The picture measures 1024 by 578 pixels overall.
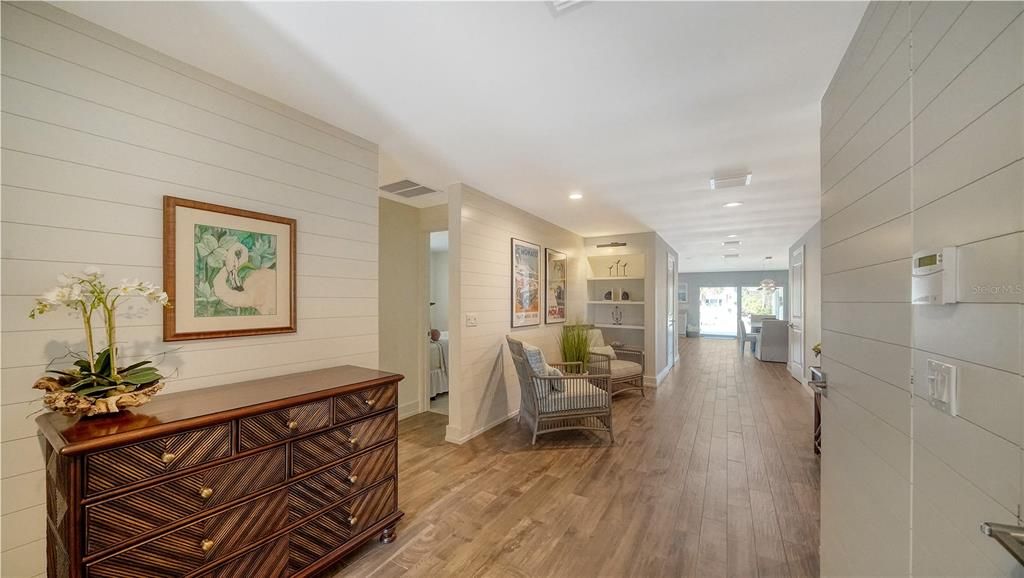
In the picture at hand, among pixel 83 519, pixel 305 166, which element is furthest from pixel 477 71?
pixel 83 519

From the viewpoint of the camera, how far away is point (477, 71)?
5.72 feet

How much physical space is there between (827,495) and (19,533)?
332cm

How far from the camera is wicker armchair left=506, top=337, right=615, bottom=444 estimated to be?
11.3 feet

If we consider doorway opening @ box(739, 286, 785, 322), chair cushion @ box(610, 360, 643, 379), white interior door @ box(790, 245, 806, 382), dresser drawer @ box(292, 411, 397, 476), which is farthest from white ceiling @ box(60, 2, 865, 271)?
doorway opening @ box(739, 286, 785, 322)

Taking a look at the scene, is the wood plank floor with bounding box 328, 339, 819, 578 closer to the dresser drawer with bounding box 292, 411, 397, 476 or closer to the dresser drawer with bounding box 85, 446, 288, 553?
the dresser drawer with bounding box 292, 411, 397, 476

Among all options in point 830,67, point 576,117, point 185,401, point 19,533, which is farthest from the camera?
point 576,117

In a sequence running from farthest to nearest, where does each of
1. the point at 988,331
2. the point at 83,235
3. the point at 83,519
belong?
the point at 83,235, the point at 83,519, the point at 988,331

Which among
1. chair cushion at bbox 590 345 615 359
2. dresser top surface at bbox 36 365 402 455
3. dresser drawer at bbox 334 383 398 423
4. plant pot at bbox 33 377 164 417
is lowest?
chair cushion at bbox 590 345 615 359

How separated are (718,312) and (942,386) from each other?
14171 millimetres

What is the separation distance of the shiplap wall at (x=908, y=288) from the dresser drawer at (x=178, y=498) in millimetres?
2209

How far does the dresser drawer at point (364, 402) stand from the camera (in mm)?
1819

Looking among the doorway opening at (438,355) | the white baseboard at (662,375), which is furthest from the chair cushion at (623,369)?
the doorway opening at (438,355)

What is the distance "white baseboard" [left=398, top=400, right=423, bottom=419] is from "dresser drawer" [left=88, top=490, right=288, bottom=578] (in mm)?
2593

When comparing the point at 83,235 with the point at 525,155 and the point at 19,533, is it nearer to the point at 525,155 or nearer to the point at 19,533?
the point at 19,533
